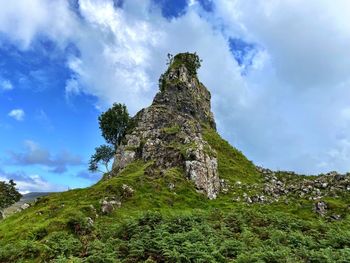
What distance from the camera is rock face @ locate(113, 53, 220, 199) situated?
70625mm

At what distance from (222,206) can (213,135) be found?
44.6 m

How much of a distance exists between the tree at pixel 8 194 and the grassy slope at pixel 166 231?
30262 millimetres

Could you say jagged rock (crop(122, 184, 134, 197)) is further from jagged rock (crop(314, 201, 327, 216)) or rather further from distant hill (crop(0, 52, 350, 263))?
jagged rock (crop(314, 201, 327, 216))

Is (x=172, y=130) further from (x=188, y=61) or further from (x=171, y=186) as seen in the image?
(x=188, y=61)

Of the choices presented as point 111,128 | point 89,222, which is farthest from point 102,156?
point 89,222

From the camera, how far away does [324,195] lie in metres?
69.2

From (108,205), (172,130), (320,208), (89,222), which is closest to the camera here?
(89,222)

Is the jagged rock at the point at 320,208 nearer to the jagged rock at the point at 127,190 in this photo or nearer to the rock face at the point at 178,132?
the rock face at the point at 178,132

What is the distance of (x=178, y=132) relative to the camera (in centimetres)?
8488

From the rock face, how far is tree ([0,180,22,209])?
2638 cm

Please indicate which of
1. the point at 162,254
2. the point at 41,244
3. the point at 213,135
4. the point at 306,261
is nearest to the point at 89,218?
the point at 41,244

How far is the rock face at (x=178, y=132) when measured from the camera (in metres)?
70.6

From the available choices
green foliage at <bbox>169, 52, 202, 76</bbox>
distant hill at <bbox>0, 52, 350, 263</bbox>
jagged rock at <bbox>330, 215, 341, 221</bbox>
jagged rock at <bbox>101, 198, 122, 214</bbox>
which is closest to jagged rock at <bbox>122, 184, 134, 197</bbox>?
distant hill at <bbox>0, 52, 350, 263</bbox>

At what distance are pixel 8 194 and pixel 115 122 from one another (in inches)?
1263
